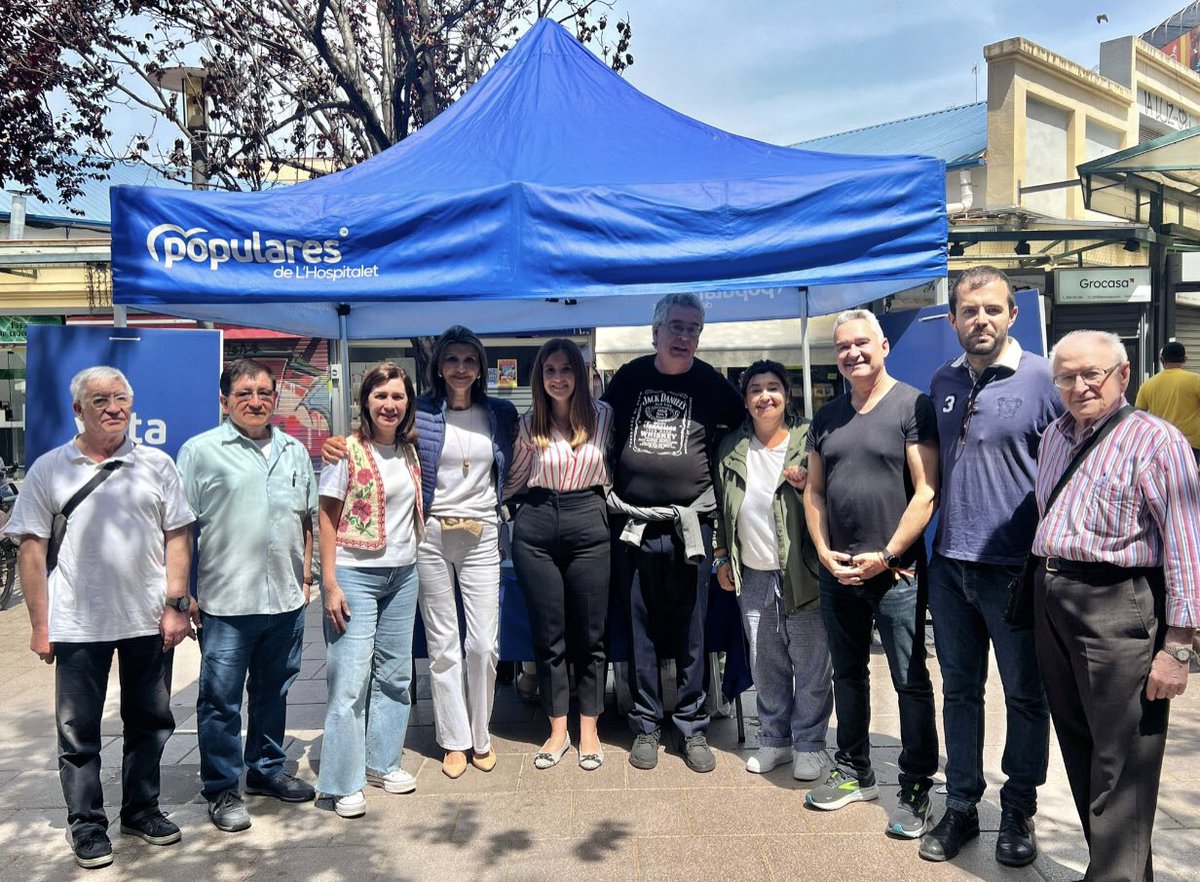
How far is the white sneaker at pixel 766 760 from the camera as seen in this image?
3.85m

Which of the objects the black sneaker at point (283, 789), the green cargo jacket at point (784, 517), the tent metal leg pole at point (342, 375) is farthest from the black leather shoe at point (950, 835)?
the tent metal leg pole at point (342, 375)

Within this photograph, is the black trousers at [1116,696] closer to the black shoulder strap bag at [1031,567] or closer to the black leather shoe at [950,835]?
the black shoulder strap bag at [1031,567]

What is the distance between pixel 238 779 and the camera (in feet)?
11.5

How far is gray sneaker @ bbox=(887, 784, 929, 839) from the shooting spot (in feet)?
10.6

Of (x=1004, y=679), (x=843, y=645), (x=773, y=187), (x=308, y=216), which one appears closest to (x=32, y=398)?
(x=308, y=216)

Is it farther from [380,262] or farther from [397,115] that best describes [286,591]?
[397,115]

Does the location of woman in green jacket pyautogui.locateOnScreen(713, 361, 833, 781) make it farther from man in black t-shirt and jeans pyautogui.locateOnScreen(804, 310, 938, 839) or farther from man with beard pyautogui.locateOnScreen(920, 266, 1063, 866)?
man with beard pyautogui.locateOnScreen(920, 266, 1063, 866)

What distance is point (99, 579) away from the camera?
3092 millimetres

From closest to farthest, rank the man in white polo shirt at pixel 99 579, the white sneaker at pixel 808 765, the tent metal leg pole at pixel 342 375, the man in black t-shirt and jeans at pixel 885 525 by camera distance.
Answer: the man in white polo shirt at pixel 99 579
the man in black t-shirt and jeans at pixel 885 525
the white sneaker at pixel 808 765
the tent metal leg pole at pixel 342 375

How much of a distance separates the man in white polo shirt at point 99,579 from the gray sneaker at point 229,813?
18 centimetres

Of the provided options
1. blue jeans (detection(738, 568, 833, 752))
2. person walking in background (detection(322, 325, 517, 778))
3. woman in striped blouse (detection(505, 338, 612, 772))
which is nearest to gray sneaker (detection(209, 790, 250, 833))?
person walking in background (detection(322, 325, 517, 778))

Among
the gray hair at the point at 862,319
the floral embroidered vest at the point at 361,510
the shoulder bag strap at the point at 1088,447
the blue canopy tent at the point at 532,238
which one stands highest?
the blue canopy tent at the point at 532,238

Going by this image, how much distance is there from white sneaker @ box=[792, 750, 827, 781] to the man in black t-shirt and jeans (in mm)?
416

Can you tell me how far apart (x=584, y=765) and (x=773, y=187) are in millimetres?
2582
